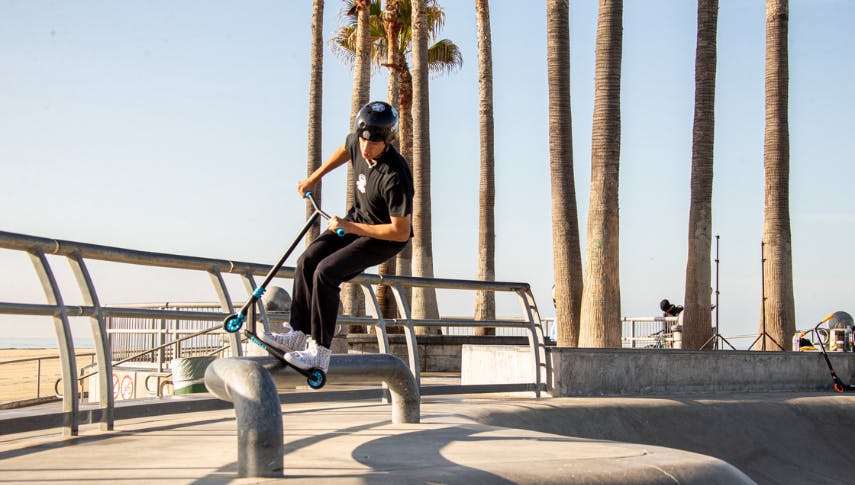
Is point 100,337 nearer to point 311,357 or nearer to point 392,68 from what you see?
point 311,357

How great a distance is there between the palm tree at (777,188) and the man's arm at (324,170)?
1486 cm

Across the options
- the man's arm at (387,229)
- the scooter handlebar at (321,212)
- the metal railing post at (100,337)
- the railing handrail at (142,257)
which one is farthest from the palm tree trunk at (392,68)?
the man's arm at (387,229)

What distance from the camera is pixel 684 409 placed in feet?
38.1

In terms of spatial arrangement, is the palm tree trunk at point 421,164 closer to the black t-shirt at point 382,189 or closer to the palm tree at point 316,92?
the palm tree at point 316,92

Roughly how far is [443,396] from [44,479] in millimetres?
7323

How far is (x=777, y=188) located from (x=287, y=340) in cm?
1623

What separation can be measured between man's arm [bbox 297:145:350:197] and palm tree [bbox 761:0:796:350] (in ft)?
48.7

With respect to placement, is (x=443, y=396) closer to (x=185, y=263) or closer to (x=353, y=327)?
(x=185, y=263)

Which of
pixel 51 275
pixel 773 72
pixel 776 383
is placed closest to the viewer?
pixel 51 275

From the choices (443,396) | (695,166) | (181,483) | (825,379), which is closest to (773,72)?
(695,166)

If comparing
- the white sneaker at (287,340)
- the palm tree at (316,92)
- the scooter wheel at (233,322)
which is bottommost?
the white sneaker at (287,340)

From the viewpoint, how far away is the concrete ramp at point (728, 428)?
34.1 feet

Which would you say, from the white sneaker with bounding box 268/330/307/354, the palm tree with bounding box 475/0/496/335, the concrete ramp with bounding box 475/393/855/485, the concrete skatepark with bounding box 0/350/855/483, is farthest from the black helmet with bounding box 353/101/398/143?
the palm tree with bounding box 475/0/496/335

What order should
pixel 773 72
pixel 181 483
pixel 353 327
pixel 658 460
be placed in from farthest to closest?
pixel 353 327, pixel 773 72, pixel 658 460, pixel 181 483
